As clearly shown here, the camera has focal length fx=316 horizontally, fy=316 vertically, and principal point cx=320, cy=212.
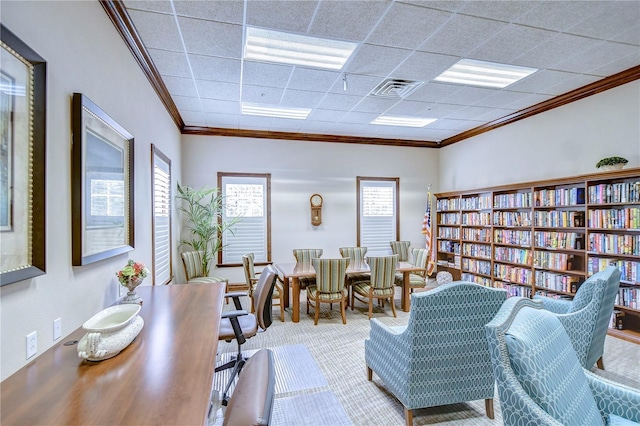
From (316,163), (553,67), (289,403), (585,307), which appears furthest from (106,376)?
(316,163)

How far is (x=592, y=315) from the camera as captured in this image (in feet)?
8.36

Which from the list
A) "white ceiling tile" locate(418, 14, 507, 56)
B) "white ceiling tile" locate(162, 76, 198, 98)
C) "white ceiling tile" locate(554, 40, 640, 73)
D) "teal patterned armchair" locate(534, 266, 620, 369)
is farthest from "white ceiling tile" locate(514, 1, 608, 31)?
"white ceiling tile" locate(162, 76, 198, 98)

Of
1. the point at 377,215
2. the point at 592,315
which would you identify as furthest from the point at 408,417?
the point at 377,215

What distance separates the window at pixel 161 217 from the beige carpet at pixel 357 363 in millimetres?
1303

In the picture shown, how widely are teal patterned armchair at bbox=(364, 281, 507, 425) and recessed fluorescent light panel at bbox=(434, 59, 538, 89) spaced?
2706 mm

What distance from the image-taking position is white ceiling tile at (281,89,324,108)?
426cm

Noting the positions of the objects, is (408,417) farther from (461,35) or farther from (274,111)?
(274,111)

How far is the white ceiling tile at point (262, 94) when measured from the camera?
13.4 feet

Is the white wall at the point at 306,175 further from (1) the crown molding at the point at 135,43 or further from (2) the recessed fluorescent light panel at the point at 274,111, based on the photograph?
(1) the crown molding at the point at 135,43

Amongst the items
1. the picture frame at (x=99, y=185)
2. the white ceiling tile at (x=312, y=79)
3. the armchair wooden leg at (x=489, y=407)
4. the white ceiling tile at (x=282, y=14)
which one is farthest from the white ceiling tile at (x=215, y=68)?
the armchair wooden leg at (x=489, y=407)

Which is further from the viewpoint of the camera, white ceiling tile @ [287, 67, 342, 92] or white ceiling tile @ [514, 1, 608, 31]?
white ceiling tile @ [287, 67, 342, 92]

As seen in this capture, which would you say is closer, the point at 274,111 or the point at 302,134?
the point at 274,111

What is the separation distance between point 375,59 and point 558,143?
314 centimetres

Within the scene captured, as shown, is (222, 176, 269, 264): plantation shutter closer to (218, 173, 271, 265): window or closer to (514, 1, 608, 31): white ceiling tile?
(218, 173, 271, 265): window
